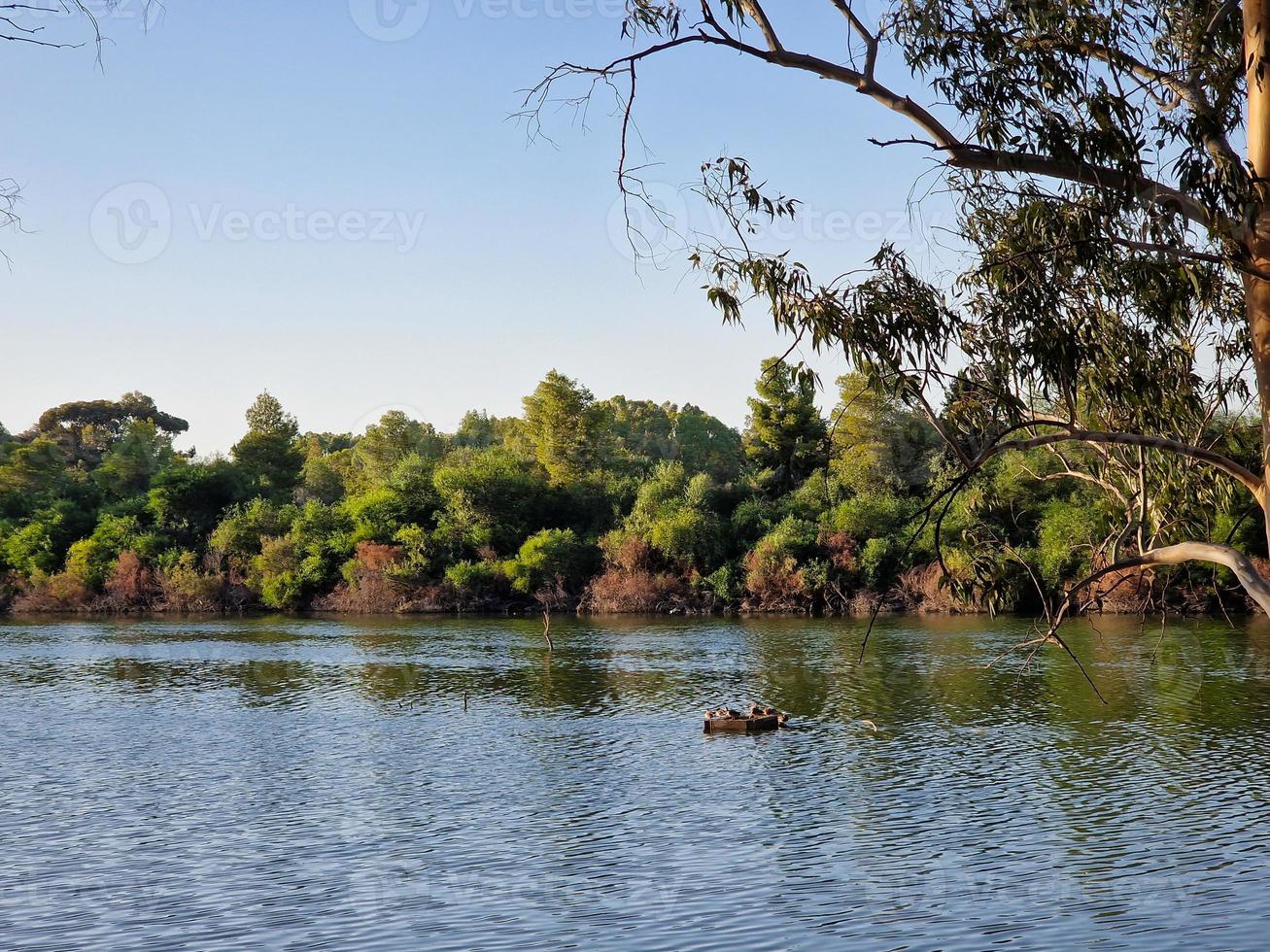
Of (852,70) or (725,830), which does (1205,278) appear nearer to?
(852,70)

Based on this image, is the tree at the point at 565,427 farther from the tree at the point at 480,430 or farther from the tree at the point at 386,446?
the tree at the point at 480,430

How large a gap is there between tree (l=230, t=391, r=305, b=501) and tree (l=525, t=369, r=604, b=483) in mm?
16679

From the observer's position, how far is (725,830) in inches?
642

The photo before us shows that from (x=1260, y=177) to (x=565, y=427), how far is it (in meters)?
64.9

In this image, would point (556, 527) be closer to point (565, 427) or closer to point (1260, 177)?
point (565, 427)

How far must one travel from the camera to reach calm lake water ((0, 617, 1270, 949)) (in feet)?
41.5

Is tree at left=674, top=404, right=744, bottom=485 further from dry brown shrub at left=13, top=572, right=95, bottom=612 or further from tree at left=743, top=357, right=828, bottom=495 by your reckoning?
dry brown shrub at left=13, top=572, right=95, bottom=612

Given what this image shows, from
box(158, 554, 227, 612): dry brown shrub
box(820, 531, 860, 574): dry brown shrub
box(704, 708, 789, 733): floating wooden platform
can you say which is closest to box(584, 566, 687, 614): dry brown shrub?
box(820, 531, 860, 574): dry brown shrub

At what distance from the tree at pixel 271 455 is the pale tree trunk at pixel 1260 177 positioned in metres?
72.5

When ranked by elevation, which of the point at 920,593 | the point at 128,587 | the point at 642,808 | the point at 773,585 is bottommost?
the point at 642,808

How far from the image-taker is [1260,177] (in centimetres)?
832

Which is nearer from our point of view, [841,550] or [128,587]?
[841,550]

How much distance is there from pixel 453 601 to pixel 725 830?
1855 inches

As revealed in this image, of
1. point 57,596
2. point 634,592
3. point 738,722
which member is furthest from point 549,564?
point 738,722
